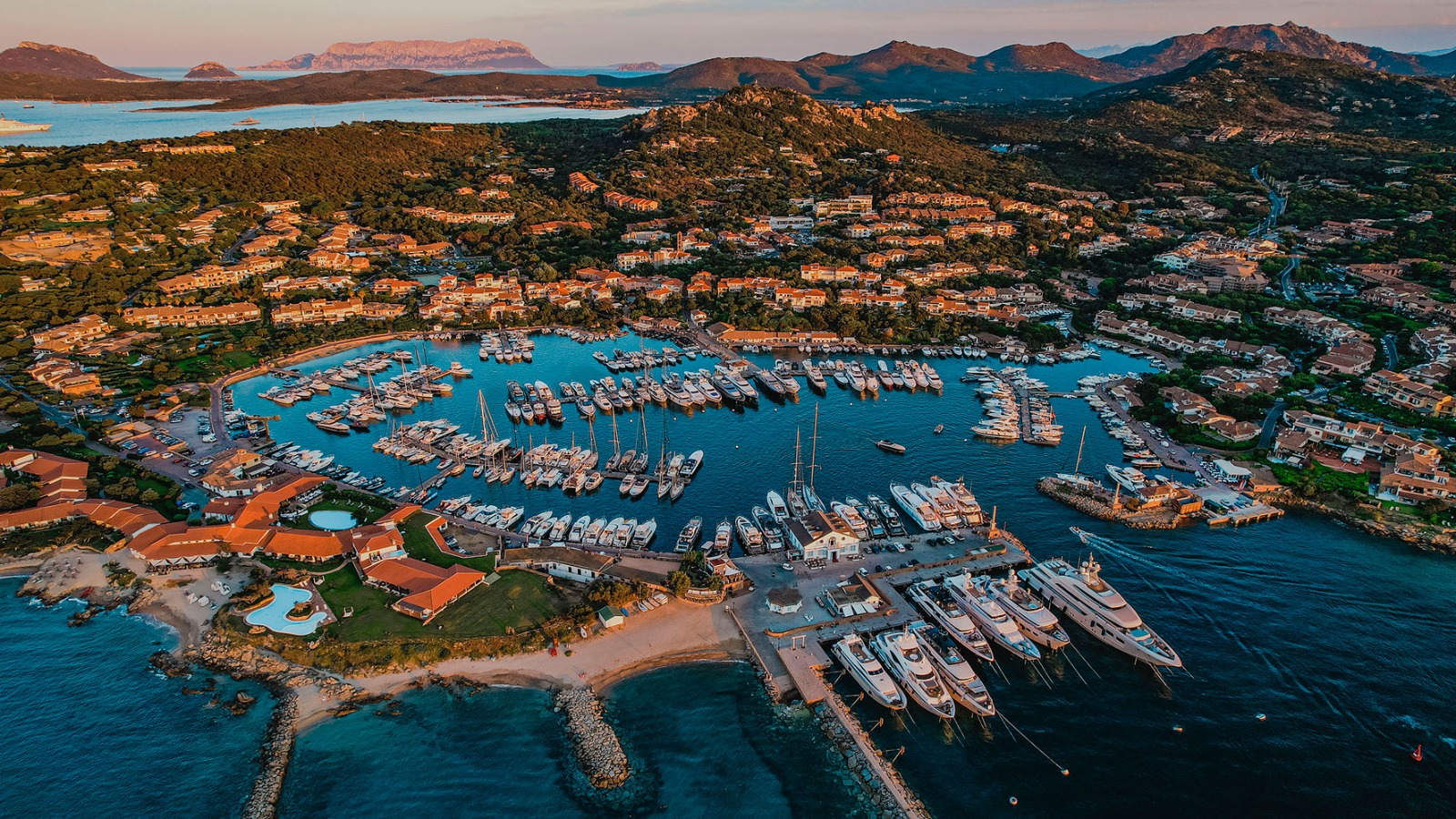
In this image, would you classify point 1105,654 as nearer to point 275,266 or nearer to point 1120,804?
point 1120,804

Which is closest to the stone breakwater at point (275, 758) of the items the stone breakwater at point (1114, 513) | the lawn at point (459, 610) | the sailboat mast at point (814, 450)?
the lawn at point (459, 610)

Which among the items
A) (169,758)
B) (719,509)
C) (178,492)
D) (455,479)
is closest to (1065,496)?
(719,509)

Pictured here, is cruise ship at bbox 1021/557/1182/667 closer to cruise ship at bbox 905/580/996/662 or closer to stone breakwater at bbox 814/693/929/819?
cruise ship at bbox 905/580/996/662

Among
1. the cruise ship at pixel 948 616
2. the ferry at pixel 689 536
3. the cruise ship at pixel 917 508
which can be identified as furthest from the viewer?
the cruise ship at pixel 917 508

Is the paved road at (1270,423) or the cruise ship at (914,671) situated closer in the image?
the cruise ship at (914,671)

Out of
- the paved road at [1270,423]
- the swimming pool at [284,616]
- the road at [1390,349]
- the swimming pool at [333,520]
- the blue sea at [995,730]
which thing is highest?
the road at [1390,349]

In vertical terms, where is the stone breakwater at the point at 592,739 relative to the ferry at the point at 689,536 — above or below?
below

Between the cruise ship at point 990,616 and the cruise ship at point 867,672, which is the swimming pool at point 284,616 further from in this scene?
the cruise ship at point 990,616

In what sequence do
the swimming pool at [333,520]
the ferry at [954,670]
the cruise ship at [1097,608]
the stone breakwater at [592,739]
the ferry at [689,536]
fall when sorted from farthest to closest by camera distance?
the swimming pool at [333,520] < the ferry at [689,536] < the cruise ship at [1097,608] < the ferry at [954,670] < the stone breakwater at [592,739]
